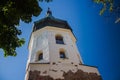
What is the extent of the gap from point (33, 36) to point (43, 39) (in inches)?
86.1

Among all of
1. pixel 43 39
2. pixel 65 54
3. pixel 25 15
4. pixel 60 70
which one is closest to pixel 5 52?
pixel 25 15

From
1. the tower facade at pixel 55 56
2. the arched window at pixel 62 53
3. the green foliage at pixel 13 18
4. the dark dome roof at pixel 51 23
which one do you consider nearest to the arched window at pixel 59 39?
the tower facade at pixel 55 56

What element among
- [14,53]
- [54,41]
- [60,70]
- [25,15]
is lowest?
[14,53]

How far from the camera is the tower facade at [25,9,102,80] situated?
50.2ft

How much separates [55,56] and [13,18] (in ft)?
31.0

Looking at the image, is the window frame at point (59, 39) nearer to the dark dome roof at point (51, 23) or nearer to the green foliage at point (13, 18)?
the dark dome roof at point (51, 23)

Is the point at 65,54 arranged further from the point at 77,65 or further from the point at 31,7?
the point at 31,7

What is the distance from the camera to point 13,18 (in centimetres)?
862

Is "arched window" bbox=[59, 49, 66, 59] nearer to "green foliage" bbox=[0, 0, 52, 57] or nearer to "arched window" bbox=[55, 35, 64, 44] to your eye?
"arched window" bbox=[55, 35, 64, 44]

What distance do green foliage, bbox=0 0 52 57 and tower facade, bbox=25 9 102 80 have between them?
19.6ft

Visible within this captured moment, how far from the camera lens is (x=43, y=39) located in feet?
67.7

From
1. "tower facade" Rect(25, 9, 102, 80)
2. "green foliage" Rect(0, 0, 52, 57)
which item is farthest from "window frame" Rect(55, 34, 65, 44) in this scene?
"green foliage" Rect(0, 0, 52, 57)

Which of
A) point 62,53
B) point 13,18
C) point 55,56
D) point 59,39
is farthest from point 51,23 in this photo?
point 13,18

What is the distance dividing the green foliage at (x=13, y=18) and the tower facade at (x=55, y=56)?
19.6ft
